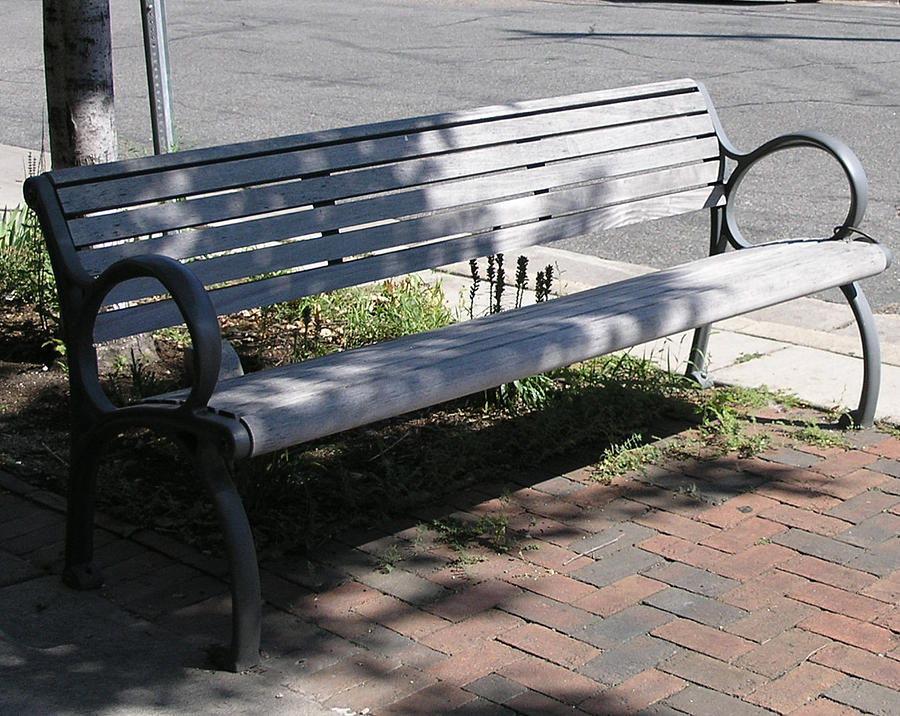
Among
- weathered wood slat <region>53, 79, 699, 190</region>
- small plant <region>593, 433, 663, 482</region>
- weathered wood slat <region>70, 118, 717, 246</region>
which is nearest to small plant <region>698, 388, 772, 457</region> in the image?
small plant <region>593, 433, 663, 482</region>

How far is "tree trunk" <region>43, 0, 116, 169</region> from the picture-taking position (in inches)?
182

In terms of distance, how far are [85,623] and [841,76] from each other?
10729 mm

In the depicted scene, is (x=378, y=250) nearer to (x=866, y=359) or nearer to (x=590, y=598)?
(x=590, y=598)

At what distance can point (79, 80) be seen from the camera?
4.70 meters

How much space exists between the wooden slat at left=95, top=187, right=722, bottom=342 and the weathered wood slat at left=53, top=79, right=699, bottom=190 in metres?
0.36

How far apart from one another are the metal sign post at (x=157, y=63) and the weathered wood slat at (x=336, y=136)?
5.50 ft

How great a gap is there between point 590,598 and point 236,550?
0.94 m

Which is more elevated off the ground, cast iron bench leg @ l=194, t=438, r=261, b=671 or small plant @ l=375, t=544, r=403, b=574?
cast iron bench leg @ l=194, t=438, r=261, b=671

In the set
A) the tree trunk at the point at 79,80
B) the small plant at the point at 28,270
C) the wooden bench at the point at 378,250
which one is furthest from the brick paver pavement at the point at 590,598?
the tree trunk at the point at 79,80

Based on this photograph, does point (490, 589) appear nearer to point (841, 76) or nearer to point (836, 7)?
point (841, 76)

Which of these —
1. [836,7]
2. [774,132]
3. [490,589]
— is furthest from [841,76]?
[490,589]

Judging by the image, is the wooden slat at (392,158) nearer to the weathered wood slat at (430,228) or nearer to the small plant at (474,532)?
the weathered wood slat at (430,228)

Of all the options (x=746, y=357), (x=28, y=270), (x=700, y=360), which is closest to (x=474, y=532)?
(x=700, y=360)

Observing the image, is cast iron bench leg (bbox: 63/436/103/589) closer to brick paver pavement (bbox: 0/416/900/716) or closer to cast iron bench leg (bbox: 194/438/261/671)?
brick paver pavement (bbox: 0/416/900/716)
